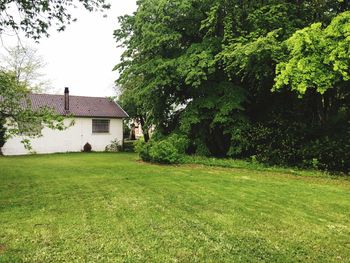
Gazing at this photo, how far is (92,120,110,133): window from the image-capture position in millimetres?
26828

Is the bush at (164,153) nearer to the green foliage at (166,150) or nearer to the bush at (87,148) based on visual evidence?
the green foliage at (166,150)

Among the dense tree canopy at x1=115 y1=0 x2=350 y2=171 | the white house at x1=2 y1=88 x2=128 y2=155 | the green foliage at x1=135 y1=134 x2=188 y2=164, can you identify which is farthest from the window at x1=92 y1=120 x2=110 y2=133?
the green foliage at x1=135 y1=134 x2=188 y2=164

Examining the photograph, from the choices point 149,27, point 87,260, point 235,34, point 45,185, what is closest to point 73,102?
point 149,27

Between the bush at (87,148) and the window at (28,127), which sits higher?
the window at (28,127)

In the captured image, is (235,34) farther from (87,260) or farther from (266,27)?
(87,260)

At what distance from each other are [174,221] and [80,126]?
22089mm

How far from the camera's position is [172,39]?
16.3 metres

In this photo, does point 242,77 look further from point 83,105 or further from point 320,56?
point 83,105

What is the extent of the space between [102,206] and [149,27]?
12115 millimetres

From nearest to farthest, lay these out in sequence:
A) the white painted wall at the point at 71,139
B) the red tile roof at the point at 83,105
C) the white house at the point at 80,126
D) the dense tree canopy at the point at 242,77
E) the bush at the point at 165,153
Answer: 1. the dense tree canopy at the point at 242,77
2. the bush at the point at 165,153
3. the white painted wall at the point at 71,139
4. the white house at the point at 80,126
5. the red tile roof at the point at 83,105

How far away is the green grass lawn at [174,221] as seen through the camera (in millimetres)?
4191

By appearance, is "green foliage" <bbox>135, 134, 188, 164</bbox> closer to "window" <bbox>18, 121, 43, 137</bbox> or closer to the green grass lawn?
the green grass lawn

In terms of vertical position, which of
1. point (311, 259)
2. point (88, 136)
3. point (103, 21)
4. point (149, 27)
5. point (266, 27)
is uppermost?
point (149, 27)

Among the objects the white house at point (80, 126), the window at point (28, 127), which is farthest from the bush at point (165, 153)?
the white house at point (80, 126)
